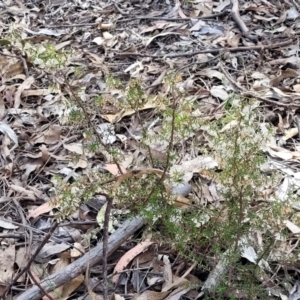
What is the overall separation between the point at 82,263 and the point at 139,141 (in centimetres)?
58

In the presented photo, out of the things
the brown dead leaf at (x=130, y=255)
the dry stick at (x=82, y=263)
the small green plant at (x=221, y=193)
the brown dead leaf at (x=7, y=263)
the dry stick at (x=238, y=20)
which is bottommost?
the dry stick at (x=238, y=20)

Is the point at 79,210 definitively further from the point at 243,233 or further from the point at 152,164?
the point at 243,233

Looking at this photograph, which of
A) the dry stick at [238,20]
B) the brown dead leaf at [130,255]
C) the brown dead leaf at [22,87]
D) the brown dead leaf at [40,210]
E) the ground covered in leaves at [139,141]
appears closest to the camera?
the ground covered in leaves at [139,141]

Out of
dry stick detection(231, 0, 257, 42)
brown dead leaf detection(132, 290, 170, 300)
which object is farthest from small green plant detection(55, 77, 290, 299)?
dry stick detection(231, 0, 257, 42)

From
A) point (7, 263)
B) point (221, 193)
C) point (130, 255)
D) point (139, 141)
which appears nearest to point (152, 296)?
point (130, 255)

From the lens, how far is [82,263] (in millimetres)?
1636

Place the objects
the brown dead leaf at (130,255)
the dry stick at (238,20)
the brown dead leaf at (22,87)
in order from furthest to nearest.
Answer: the dry stick at (238,20) → the brown dead leaf at (22,87) → the brown dead leaf at (130,255)

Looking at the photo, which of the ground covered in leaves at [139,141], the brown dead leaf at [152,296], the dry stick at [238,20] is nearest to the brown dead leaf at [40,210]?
the ground covered in leaves at [139,141]

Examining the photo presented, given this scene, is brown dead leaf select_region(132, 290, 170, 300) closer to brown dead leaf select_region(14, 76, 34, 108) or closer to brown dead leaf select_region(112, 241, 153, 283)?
brown dead leaf select_region(112, 241, 153, 283)

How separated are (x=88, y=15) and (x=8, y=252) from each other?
6.33 feet

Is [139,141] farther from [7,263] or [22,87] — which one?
[22,87]

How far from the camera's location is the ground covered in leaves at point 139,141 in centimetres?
158

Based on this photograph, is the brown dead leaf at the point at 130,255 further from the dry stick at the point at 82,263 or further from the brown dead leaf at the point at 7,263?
the brown dead leaf at the point at 7,263

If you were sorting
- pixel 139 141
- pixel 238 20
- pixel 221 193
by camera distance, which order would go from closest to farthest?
1. pixel 221 193
2. pixel 139 141
3. pixel 238 20
